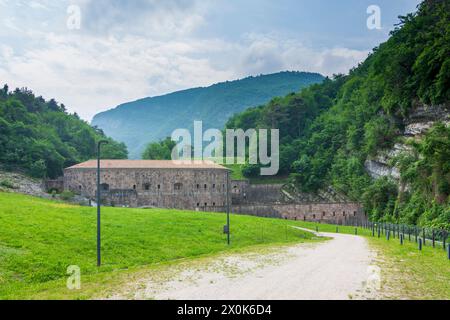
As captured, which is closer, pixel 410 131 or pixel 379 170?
pixel 410 131

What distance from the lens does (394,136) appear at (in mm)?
61500

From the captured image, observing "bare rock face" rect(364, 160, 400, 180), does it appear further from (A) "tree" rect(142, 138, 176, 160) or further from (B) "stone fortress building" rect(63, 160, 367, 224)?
(A) "tree" rect(142, 138, 176, 160)

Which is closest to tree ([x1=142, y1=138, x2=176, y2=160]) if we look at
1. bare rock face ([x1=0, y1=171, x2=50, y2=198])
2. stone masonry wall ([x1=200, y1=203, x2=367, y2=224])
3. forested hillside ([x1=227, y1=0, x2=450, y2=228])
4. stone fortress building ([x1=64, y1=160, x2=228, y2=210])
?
forested hillside ([x1=227, y1=0, x2=450, y2=228])

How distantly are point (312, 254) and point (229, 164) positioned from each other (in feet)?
263

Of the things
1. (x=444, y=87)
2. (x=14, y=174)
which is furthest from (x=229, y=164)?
(x=444, y=87)

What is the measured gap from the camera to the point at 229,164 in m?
104

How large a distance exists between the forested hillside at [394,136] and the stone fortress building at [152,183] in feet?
62.0

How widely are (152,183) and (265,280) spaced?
192 ft

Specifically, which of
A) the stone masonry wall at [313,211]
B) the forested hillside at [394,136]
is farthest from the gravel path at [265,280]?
the stone masonry wall at [313,211]

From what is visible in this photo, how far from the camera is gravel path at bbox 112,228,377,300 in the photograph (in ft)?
41.5

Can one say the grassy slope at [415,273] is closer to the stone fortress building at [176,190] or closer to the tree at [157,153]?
the stone fortress building at [176,190]

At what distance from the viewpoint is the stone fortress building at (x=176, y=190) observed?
6719 cm

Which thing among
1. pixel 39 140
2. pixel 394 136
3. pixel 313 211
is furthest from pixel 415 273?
pixel 39 140

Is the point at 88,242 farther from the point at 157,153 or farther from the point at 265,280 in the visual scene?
the point at 157,153
